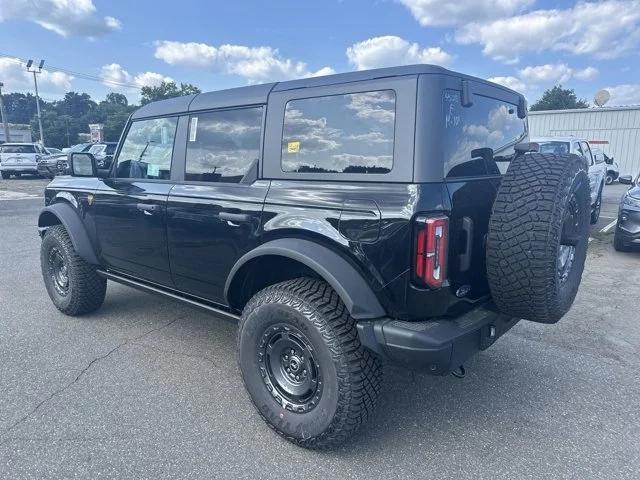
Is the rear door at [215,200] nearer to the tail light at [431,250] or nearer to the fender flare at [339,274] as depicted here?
the fender flare at [339,274]

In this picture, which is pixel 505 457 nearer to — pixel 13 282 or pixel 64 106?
pixel 13 282

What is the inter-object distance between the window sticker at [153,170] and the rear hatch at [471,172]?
2292mm

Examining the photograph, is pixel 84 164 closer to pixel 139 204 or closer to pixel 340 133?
pixel 139 204

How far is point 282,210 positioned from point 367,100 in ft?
2.55

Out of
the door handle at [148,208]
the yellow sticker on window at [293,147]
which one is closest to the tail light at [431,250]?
the yellow sticker on window at [293,147]

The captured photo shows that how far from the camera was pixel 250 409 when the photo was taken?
2.90 metres

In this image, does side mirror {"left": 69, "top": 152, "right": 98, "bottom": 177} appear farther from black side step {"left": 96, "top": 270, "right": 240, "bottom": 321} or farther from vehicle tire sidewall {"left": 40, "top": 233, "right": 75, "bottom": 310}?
black side step {"left": 96, "top": 270, "right": 240, "bottom": 321}

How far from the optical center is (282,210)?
2627mm

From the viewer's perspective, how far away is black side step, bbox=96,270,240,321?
3148 millimetres

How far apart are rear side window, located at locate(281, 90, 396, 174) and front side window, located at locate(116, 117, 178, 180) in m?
1.19

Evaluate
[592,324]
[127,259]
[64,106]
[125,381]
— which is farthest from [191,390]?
[64,106]

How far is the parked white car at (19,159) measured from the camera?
19.9 meters

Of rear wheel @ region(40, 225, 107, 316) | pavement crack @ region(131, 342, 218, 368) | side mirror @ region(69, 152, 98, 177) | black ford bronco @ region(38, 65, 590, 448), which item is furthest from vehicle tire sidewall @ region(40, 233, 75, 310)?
black ford bronco @ region(38, 65, 590, 448)

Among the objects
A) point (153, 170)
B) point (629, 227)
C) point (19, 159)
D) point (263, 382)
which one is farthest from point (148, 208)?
point (19, 159)
